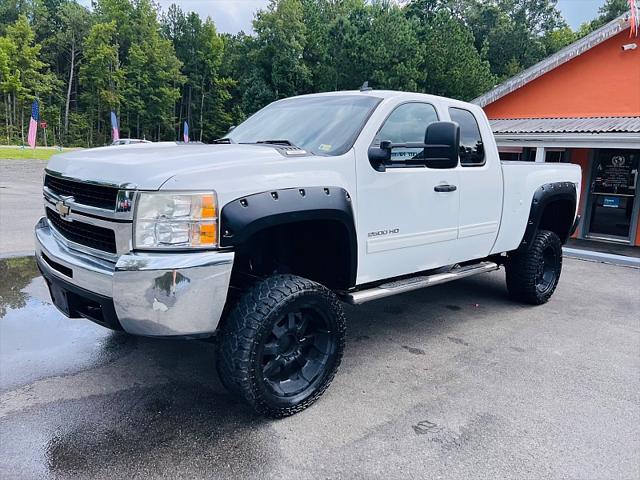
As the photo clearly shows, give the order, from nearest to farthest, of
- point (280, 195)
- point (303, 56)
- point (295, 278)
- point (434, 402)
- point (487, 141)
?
point (280, 195) → point (295, 278) → point (434, 402) → point (487, 141) → point (303, 56)

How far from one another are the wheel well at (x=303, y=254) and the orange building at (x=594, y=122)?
911 cm

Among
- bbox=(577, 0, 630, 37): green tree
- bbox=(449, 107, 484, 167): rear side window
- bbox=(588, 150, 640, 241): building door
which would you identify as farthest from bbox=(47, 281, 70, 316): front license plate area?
bbox=(577, 0, 630, 37): green tree

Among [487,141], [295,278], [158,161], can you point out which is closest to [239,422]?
[295,278]

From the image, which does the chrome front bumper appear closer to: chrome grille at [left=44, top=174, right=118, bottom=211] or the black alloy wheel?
chrome grille at [left=44, top=174, right=118, bottom=211]

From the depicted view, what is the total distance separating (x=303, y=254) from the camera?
3.70 metres

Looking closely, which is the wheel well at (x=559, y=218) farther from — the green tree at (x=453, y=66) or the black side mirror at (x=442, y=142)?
the green tree at (x=453, y=66)

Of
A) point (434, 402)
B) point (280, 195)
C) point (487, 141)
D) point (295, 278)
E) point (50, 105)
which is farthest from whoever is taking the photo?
point (50, 105)

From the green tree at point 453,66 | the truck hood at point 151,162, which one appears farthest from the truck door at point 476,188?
the green tree at point 453,66

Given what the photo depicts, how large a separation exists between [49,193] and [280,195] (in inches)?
69.8

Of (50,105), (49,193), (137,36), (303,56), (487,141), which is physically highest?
(137,36)

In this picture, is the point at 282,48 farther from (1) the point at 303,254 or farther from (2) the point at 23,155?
(1) the point at 303,254

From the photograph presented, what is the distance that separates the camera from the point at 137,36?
6028cm

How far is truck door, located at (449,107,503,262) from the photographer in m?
4.48

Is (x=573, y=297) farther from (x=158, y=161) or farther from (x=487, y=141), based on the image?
(x=158, y=161)
